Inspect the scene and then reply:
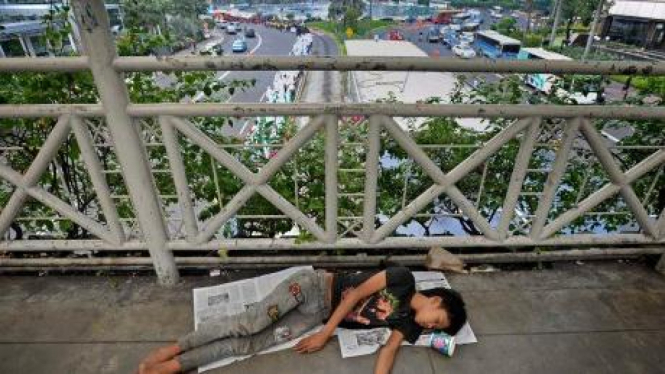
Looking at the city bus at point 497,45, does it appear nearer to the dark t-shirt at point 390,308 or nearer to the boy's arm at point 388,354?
the dark t-shirt at point 390,308

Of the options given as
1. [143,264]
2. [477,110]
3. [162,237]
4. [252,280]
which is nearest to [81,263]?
[143,264]

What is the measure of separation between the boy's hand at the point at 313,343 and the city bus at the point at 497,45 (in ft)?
75.4

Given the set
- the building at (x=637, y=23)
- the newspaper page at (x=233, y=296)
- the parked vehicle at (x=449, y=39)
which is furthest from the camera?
the parked vehicle at (x=449, y=39)

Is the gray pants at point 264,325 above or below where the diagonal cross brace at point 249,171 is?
below

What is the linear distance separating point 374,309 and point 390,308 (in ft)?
0.31

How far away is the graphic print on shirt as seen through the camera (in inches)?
77.9

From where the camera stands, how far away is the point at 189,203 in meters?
2.06

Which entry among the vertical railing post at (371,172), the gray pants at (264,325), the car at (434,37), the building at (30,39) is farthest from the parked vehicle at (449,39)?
the gray pants at (264,325)

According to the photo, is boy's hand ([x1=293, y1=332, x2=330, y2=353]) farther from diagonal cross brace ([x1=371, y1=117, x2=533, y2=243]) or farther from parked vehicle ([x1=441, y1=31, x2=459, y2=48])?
parked vehicle ([x1=441, y1=31, x2=459, y2=48])

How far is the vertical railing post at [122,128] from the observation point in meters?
1.50

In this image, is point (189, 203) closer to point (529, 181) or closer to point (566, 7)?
point (529, 181)

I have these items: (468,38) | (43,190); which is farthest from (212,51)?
(468,38)

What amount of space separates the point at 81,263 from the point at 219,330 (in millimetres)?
1213

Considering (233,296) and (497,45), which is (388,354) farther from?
(497,45)
